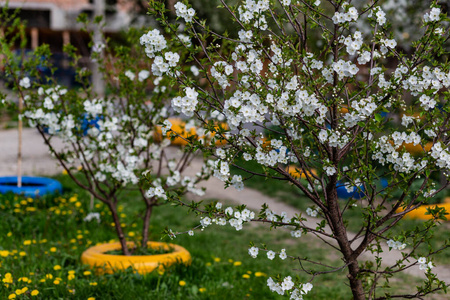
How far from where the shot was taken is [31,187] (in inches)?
251

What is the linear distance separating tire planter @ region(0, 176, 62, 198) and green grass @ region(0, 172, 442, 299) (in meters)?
0.16

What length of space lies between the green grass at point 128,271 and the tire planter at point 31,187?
0.16m

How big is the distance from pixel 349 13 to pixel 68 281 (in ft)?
8.42

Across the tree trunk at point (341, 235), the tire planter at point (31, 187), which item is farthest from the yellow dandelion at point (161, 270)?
the tire planter at point (31, 187)

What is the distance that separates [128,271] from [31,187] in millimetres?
2985

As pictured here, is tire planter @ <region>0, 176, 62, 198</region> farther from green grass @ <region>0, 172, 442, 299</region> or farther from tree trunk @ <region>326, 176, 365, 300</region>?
tree trunk @ <region>326, 176, 365, 300</region>

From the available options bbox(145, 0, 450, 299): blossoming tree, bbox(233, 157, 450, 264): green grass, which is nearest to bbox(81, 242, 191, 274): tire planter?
bbox(233, 157, 450, 264): green grass

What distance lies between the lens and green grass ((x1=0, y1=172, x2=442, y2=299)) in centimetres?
361

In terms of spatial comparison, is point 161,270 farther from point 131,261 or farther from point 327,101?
point 327,101

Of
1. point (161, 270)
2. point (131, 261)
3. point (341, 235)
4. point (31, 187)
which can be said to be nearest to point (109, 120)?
point (131, 261)

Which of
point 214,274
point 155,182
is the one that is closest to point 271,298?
point 214,274

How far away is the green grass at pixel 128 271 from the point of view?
11.8 feet

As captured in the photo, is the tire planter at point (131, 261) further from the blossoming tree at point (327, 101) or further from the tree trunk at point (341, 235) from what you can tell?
the tree trunk at point (341, 235)

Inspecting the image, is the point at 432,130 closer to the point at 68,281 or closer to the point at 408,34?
the point at 68,281
